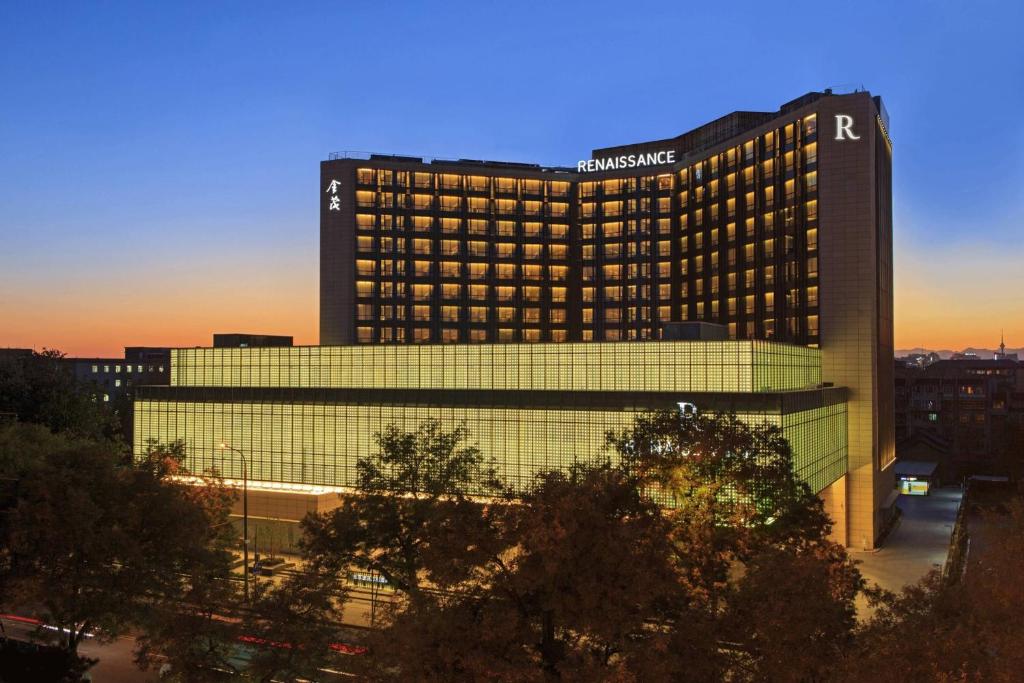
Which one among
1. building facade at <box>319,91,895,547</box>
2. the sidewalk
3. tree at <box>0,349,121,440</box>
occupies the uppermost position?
building facade at <box>319,91,895,547</box>

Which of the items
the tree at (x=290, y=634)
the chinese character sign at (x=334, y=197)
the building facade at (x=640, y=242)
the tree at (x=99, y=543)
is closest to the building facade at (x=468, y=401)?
the building facade at (x=640, y=242)

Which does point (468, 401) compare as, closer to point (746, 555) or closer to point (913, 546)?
point (746, 555)

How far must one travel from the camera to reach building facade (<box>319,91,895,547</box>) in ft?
297

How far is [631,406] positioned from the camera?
72125 millimetres

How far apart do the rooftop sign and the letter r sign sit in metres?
41.0

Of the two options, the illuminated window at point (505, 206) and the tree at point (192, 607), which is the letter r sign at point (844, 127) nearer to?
the illuminated window at point (505, 206)

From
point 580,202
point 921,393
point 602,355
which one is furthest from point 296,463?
point 921,393

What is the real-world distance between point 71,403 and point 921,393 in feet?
528

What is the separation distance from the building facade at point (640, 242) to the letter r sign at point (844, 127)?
0.17 meters

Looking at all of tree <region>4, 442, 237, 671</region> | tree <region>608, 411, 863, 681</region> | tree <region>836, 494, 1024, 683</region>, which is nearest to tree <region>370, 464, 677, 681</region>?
tree <region>608, 411, 863, 681</region>

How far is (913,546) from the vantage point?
277 feet

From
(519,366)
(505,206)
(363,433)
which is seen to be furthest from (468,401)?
(505,206)

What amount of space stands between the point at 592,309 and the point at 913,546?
6474cm

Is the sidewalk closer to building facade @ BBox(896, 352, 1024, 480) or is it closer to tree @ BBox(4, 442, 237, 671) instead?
building facade @ BBox(896, 352, 1024, 480)
